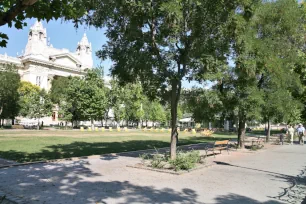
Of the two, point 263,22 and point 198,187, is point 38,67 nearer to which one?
point 263,22

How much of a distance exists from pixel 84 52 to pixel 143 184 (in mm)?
101560

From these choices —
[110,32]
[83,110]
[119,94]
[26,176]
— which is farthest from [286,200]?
[119,94]

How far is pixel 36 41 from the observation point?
283 feet

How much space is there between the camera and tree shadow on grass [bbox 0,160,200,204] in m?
7.21

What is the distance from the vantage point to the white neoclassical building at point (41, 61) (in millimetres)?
84125

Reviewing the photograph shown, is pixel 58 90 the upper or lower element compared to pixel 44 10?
upper

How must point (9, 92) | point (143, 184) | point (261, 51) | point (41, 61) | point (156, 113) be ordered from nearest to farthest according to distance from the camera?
point (143, 184) → point (261, 51) → point (9, 92) → point (156, 113) → point (41, 61)

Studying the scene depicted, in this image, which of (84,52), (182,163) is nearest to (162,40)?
(182,163)

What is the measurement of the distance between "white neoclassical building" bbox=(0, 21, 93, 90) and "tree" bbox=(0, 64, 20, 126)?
26.2m

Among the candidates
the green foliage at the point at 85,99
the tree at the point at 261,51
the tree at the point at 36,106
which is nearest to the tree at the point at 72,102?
the green foliage at the point at 85,99

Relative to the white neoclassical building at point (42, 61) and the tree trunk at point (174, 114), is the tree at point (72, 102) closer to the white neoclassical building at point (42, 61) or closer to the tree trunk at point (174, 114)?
the white neoclassical building at point (42, 61)

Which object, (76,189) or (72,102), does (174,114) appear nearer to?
(76,189)

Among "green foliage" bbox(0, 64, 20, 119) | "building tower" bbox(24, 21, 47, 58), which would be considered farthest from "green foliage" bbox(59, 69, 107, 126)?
"building tower" bbox(24, 21, 47, 58)

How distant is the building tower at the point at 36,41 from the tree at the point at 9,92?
34.3 metres
